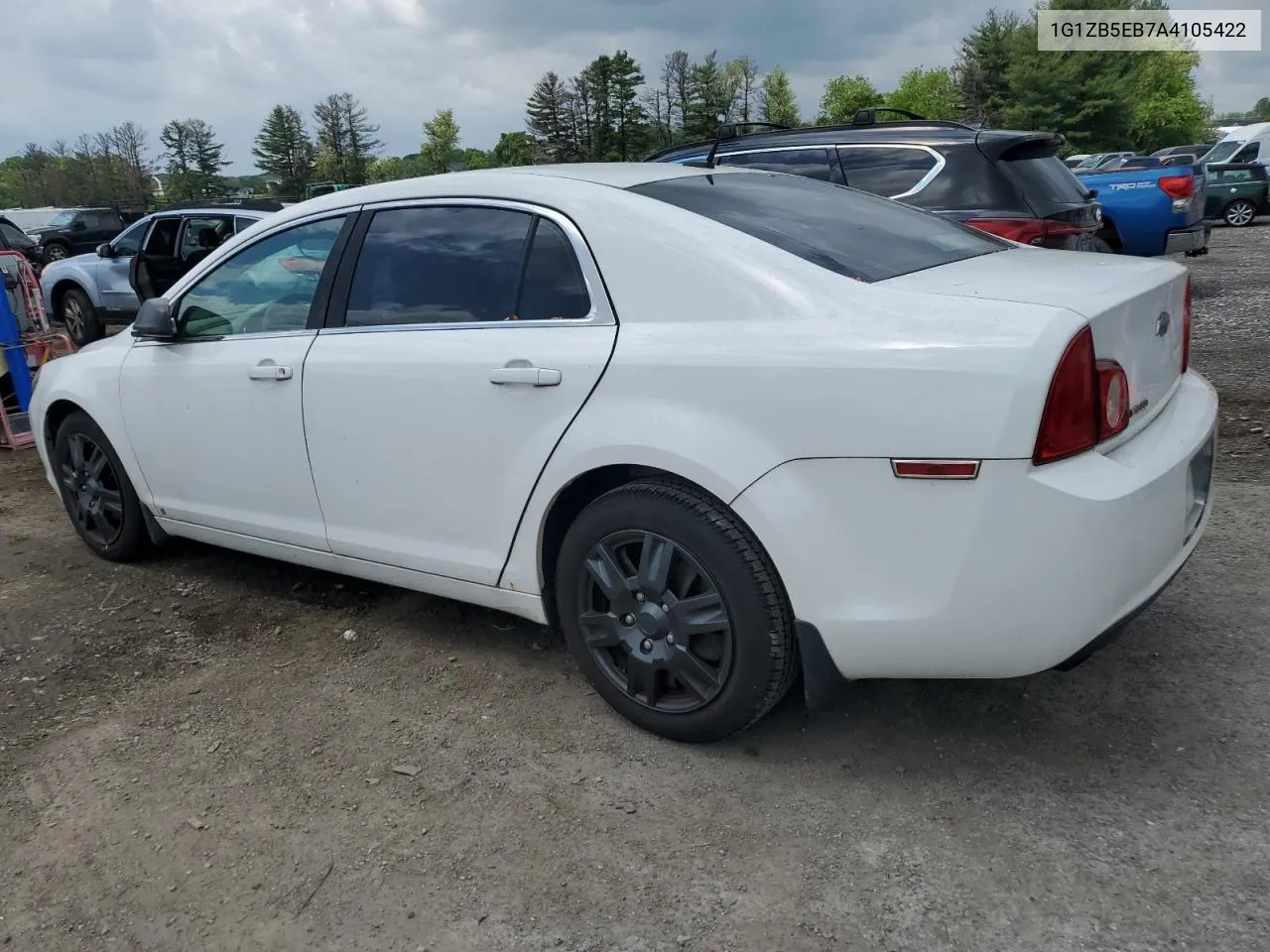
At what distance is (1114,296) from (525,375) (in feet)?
5.00

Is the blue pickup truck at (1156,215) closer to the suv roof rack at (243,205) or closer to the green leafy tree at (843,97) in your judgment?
the suv roof rack at (243,205)

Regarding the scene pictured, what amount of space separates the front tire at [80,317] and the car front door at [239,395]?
9564 millimetres

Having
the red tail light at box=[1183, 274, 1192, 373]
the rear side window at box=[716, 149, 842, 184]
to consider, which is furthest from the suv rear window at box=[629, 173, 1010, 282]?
the rear side window at box=[716, 149, 842, 184]

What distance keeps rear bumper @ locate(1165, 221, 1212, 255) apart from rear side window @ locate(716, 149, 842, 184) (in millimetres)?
5355

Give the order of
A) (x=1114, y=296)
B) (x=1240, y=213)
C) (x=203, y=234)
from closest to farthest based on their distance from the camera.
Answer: (x=1114, y=296) < (x=203, y=234) < (x=1240, y=213)

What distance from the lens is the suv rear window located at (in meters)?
2.89

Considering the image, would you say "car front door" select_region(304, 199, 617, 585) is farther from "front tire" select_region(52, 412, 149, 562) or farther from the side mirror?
"front tire" select_region(52, 412, 149, 562)

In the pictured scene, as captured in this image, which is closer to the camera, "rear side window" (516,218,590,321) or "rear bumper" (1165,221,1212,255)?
"rear side window" (516,218,590,321)

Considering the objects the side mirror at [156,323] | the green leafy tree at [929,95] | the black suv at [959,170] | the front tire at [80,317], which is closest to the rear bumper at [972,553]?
the side mirror at [156,323]

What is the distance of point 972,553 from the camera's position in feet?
7.73

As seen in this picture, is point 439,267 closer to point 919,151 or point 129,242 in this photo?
point 919,151

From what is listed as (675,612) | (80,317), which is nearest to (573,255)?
(675,612)

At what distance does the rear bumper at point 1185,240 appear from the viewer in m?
10.5

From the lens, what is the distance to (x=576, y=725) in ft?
10.3
